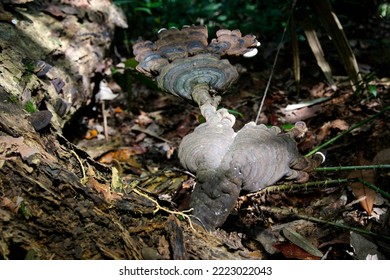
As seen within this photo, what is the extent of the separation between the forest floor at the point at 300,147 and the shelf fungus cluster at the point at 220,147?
18 cm

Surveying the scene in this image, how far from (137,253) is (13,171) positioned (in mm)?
552

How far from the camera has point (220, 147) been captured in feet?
5.68

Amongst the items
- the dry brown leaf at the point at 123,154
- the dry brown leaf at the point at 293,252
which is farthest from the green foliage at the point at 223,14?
the dry brown leaf at the point at 293,252

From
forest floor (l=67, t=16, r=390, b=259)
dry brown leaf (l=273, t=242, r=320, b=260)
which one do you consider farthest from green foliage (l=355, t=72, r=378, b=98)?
dry brown leaf (l=273, t=242, r=320, b=260)

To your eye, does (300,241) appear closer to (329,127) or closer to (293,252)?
(293,252)

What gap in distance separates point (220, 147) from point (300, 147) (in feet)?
3.94

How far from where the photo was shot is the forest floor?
6.33 feet

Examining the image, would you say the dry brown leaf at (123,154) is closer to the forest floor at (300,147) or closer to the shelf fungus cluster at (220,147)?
the forest floor at (300,147)

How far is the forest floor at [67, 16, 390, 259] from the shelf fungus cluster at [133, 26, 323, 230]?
0.18 metres

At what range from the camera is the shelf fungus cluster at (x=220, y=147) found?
1670 mm

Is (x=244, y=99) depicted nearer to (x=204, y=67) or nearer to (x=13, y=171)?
(x=204, y=67)

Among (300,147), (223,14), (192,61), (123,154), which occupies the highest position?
(192,61)

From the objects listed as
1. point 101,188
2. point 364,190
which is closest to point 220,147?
point 101,188

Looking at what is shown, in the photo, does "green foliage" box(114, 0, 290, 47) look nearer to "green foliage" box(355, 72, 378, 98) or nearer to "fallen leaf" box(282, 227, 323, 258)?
"green foliage" box(355, 72, 378, 98)
